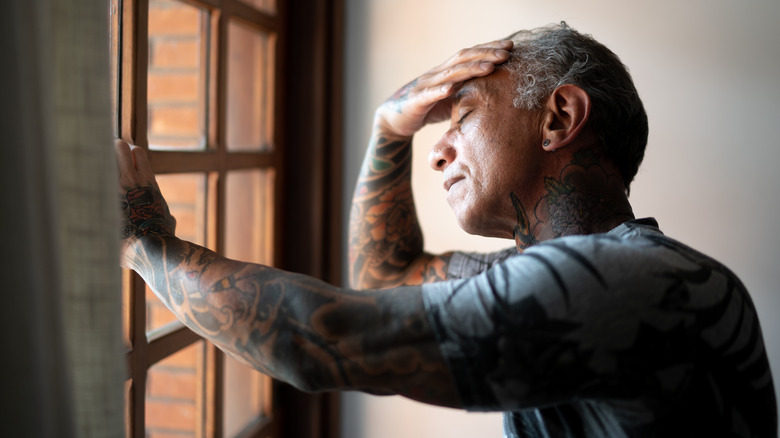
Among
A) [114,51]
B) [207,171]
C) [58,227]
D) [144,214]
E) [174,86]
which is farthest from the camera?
[174,86]

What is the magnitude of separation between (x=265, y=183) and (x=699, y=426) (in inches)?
47.5

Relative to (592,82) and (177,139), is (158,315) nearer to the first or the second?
(177,139)

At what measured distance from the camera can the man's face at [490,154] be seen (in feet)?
3.36

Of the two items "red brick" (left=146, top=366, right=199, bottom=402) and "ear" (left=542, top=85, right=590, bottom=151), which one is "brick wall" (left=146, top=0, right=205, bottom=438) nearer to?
"red brick" (left=146, top=366, right=199, bottom=402)

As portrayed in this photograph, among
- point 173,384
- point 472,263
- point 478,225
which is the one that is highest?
point 478,225

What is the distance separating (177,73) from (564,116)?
101cm

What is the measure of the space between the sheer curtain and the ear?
72cm

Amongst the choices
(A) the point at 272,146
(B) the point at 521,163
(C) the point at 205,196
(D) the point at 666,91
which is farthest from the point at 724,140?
(C) the point at 205,196

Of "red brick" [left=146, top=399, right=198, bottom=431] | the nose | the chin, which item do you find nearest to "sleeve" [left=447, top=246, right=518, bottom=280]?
the chin

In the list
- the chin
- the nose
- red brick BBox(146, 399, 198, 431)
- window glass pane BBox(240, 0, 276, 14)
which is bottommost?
red brick BBox(146, 399, 198, 431)

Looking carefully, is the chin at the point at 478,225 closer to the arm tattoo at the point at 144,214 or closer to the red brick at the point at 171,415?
the arm tattoo at the point at 144,214

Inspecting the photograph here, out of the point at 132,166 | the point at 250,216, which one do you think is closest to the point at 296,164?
the point at 250,216

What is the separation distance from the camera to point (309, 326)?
695mm

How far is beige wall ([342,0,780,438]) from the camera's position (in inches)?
56.6
